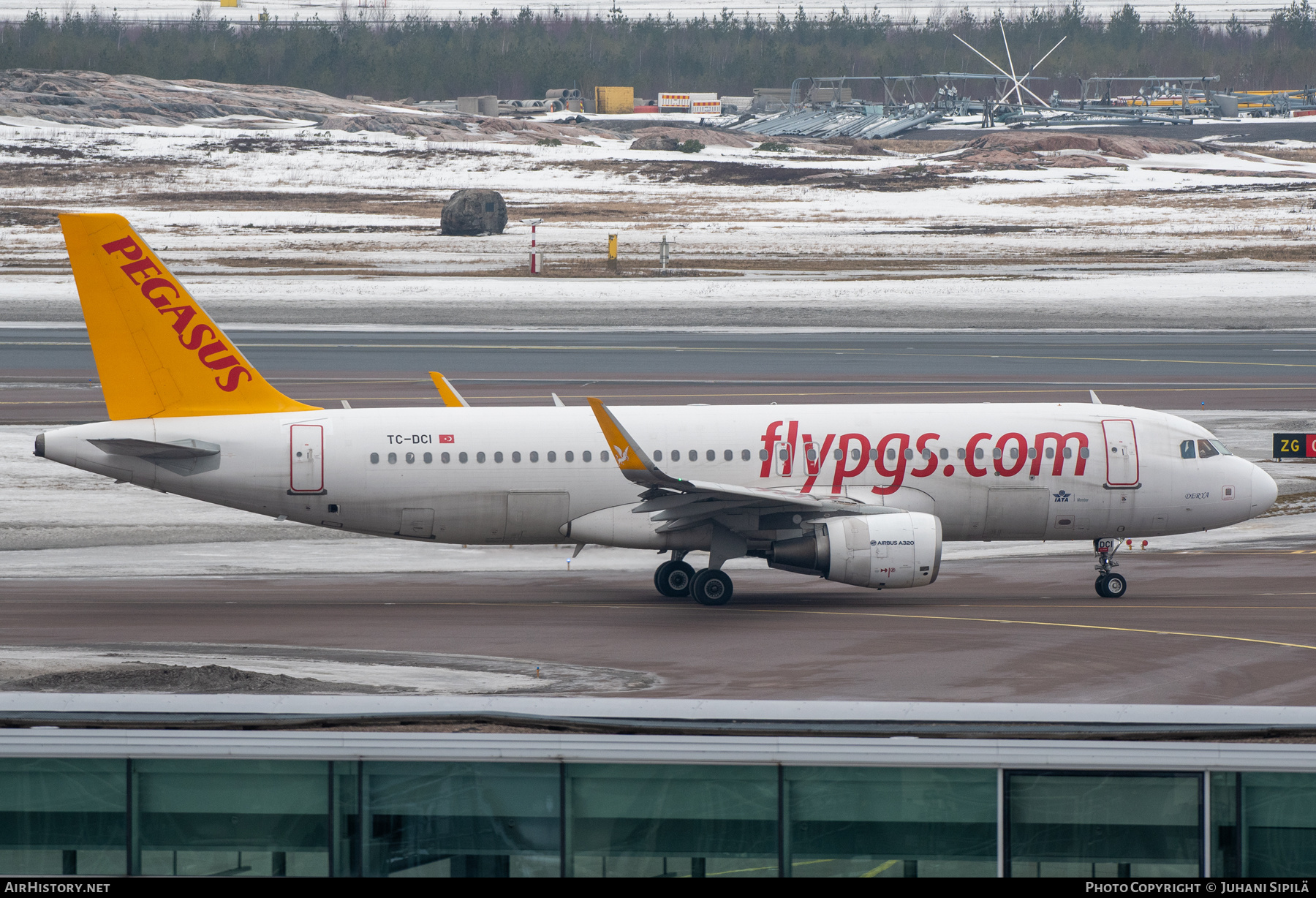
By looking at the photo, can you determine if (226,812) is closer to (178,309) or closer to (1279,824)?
(1279,824)

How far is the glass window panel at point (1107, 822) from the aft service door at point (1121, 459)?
22951 millimetres

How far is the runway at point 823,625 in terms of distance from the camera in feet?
79.6

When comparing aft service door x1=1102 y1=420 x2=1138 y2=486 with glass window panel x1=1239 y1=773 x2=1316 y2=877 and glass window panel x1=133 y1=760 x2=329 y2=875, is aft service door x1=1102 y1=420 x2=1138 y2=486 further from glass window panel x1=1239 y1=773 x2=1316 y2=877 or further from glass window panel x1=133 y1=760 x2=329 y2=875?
glass window panel x1=133 y1=760 x2=329 y2=875

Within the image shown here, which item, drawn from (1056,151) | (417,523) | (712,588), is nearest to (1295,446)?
(712,588)

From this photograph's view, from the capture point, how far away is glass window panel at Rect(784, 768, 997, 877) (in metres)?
9.29

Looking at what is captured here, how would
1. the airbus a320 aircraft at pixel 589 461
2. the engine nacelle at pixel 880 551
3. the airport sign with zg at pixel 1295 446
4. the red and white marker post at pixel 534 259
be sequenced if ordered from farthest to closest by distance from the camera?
1. the red and white marker post at pixel 534 259
2. the airport sign with zg at pixel 1295 446
3. the airbus a320 aircraft at pixel 589 461
4. the engine nacelle at pixel 880 551

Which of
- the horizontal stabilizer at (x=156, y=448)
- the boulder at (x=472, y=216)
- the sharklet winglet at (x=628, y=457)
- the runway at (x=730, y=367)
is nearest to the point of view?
the sharklet winglet at (x=628, y=457)

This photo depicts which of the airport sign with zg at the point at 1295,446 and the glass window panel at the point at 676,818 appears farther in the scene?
the airport sign with zg at the point at 1295,446

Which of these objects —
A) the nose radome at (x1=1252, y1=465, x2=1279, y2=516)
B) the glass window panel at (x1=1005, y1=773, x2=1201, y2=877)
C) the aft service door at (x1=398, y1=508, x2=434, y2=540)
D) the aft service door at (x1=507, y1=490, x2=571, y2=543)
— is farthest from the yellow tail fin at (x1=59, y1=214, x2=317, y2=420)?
the glass window panel at (x1=1005, y1=773, x2=1201, y2=877)

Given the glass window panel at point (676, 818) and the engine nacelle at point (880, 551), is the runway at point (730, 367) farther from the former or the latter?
the glass window panel at point (676, 818)

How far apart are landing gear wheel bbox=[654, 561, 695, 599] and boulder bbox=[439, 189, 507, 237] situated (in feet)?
259

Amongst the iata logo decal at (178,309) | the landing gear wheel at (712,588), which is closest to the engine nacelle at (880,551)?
the landing gear wheel at (712,588)

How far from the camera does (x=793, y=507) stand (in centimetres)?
2956
